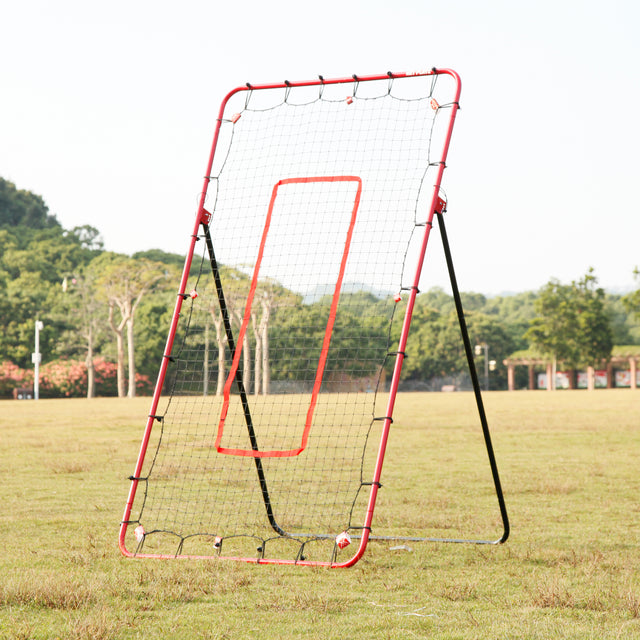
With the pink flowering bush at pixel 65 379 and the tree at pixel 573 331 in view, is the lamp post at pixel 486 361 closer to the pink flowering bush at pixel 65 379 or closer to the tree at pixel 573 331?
the tree at pixel 573 331

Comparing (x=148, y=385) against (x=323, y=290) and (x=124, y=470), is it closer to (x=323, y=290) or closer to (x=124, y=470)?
(x=124, y=470)

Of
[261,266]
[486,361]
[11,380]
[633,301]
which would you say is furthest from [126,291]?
[261,266]

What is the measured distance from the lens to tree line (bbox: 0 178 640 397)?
156 feet

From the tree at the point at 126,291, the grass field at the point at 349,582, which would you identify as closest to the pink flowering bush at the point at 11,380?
the tree at the point at 126,291

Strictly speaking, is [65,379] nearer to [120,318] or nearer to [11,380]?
[11,380]

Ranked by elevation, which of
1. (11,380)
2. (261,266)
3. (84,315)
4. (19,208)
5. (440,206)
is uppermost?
(19,208)

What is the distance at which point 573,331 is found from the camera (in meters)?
62.6

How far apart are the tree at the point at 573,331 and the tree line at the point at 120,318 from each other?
77 millimetres

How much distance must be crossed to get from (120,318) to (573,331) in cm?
3368

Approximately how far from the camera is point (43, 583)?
4.21 metres

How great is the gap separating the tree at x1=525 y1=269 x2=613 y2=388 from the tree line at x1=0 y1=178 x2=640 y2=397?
77mm

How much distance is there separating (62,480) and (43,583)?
196 inches

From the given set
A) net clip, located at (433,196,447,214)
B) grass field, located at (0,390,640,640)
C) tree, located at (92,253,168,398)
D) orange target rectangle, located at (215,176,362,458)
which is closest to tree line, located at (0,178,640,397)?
tree, located at (92,253,168,398)

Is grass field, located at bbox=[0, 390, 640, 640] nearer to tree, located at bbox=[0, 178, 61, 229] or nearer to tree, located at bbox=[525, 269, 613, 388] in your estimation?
tree, located at bbox=[525, 269, 613, 388]
